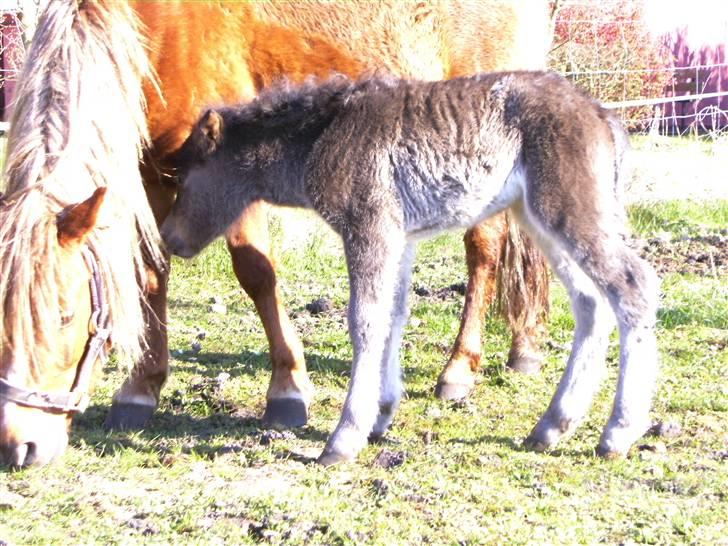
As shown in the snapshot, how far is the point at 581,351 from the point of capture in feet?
14.8

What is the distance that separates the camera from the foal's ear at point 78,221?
3693mm

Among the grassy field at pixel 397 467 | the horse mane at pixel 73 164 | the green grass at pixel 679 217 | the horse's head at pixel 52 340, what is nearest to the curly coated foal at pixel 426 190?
the grassy field at pixel 397 467

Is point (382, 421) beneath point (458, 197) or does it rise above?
beneath

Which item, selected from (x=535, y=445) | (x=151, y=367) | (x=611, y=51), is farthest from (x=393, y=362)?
(x=611, y=51)

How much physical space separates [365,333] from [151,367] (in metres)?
1.43

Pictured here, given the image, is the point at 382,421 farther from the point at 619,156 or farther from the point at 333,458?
the point at 619,156

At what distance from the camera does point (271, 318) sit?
533 centimetres

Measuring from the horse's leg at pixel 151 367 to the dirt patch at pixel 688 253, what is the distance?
13.9 ft

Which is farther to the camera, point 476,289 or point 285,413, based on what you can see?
point 476,289

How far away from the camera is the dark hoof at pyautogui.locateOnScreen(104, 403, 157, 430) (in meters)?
5.08

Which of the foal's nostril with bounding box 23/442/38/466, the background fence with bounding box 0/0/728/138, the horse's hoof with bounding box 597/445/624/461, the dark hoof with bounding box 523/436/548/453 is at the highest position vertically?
the background fence with bounding box 0/0/728/138

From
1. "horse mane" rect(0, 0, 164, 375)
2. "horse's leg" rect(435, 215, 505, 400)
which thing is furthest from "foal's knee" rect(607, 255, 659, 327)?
"horse mane" rect(0, 0, 164, 375)

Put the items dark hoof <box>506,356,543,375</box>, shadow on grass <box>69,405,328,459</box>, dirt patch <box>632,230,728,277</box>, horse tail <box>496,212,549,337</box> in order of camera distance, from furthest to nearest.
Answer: dirt patch <box>632,230,728,277</box>, horse tail <box>496,212,549,337</box>, dark hoof <box>506,356,543,375</box>, shadow on grass <box>69,405,328,459</box>

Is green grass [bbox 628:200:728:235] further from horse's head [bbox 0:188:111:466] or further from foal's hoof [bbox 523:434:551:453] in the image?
horse's head [bbox 0:188:111:466]
